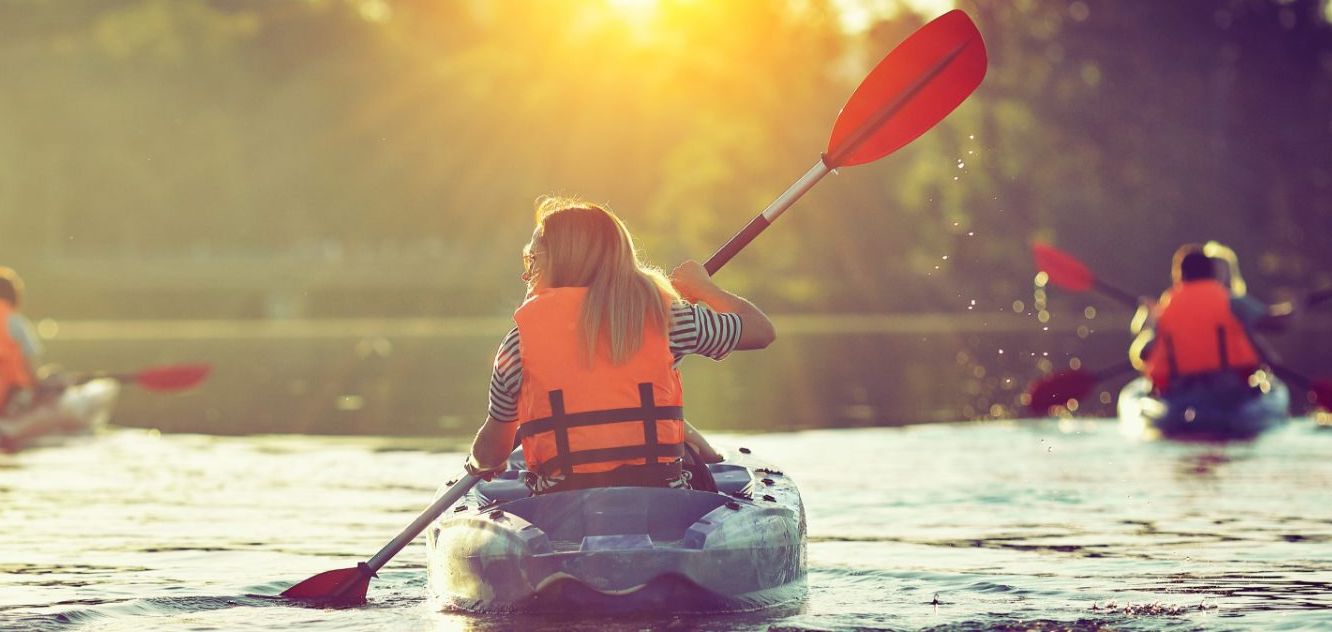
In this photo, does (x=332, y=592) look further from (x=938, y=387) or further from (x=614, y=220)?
(x=938, y=387)

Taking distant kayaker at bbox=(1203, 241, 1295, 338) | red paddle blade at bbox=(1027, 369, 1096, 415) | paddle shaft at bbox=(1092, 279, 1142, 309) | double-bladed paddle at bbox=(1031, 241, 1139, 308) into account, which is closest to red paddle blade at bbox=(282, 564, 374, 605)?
distant kayaker at bbox=(1203, 241, 1295, 338)

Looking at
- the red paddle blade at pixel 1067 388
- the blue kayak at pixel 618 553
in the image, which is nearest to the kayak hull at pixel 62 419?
the red paddle blade at pixel 1067 388

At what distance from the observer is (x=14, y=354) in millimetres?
14578

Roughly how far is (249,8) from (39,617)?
59.2 m

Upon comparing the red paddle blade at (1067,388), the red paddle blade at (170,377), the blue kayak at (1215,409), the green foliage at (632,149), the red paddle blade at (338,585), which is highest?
the green foliage at (632,149)

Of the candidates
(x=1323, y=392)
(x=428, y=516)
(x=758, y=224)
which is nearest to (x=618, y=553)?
(x=428, y=516)

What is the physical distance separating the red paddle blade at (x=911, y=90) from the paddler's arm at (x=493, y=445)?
2.16 m

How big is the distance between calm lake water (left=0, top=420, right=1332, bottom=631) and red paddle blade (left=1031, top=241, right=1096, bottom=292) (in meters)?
1.46

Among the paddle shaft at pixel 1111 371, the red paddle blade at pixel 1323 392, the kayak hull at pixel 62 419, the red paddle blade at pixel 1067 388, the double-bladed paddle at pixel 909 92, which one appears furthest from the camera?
the paddle shaft at pixel 1111 371

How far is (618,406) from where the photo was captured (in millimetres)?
6148

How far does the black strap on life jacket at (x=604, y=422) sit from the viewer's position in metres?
6.16

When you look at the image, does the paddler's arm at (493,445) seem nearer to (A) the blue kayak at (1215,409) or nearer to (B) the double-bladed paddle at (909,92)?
(B) the double-bladed paddle at (909,92)

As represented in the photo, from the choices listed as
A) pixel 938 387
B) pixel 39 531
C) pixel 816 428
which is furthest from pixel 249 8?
pixel 39 531

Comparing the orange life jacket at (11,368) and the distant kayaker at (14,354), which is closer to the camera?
the distant kayaker at (14,354)
